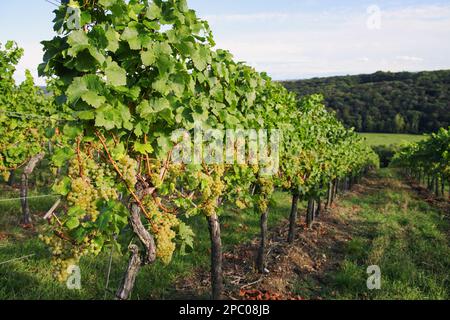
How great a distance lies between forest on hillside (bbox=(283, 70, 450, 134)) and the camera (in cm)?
7374

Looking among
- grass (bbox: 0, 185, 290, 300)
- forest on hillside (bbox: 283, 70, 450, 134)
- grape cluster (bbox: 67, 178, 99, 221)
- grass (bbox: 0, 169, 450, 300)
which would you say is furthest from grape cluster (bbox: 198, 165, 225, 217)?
forest on hillside (bbox: 283, 70, 450, 134)

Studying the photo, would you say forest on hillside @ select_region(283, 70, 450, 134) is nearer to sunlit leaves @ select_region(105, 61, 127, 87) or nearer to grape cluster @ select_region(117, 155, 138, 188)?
grape cluster @ select_region(117, 155, 138, 188)

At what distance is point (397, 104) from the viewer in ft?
273

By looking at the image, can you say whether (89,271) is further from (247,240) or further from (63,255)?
(247,240)

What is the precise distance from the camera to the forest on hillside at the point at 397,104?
73738 millimetres

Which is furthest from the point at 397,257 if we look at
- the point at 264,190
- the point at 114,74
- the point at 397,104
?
the point at 397,104

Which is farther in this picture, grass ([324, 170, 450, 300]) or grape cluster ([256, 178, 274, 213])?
grass ([324, 170, 450, 300])

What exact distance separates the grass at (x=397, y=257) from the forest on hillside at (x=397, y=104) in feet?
209

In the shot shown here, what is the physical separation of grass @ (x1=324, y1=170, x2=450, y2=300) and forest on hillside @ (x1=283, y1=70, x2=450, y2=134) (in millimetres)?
63723

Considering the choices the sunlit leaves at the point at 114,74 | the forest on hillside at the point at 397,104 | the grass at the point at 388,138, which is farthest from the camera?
the forest on hillside at the point at 397,104

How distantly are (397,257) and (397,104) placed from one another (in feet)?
275

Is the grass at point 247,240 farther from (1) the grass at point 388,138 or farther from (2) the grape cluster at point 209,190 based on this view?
(1) the grass at point 388,138

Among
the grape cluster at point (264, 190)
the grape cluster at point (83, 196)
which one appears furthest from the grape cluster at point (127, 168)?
the grape cluster at point (264, 190)
